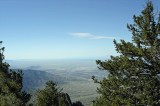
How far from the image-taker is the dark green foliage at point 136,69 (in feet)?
72.6

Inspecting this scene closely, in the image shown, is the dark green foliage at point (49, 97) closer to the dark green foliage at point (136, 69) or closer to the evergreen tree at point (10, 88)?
the evergreen tree at point (10, 88)

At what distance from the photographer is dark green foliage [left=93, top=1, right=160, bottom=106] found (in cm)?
2212

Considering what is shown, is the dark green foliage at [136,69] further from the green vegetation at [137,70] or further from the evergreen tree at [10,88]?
the evergreen tree at [10,88]

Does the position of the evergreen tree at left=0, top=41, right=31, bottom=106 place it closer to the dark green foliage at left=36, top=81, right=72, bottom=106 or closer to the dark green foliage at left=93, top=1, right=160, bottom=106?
the dark green foliage at left=36, top=81, right=72, bottom=106

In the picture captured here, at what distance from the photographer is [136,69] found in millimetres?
23250

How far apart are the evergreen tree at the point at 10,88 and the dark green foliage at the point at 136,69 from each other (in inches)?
600

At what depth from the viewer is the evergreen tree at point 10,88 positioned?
35806 mm

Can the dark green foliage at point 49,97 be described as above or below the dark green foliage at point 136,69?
below

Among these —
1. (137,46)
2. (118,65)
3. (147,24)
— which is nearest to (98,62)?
(118,65)

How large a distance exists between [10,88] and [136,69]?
20206 mm

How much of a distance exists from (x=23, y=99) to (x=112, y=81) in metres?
18.7

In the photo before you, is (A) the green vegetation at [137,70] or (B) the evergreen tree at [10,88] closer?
(A) the green vegetation at [137,70]

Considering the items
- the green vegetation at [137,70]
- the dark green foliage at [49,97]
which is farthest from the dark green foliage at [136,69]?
the dark green foliage at [49,97]

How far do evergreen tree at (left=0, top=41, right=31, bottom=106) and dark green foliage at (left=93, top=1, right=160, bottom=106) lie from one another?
15241 mm
